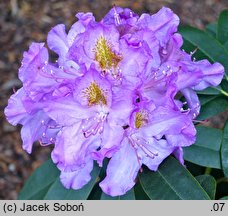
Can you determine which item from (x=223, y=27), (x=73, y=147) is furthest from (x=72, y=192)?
(x=223, y=27)

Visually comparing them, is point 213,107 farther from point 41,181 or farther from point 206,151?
point 41,181

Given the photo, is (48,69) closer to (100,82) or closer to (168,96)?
(100,82)

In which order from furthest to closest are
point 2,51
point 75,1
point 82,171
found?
point 75,1
point 2,51
point 82,171

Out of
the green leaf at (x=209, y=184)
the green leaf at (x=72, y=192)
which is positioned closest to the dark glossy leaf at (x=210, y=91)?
the green leaf at (x=209, y=184)

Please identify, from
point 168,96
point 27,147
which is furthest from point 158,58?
point 27,147

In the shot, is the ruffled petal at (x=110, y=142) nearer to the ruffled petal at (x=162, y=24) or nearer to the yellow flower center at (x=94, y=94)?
the yellow flower center at (x=94, y=94)

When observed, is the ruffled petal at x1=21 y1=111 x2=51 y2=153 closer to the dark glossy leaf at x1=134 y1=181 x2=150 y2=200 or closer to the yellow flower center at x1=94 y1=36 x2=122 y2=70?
the yellow flower center at x1=94 y1=36 x2=122 y2=70

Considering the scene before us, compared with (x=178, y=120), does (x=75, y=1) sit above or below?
below
